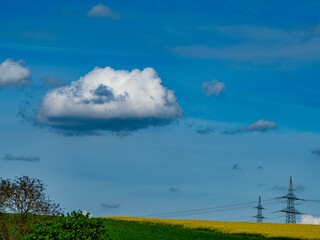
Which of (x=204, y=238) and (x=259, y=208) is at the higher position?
(x=259, y=208)

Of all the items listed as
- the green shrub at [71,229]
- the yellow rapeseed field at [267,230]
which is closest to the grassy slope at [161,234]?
the yellow rapeseed field at [267,230]

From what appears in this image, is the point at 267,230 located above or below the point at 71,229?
above

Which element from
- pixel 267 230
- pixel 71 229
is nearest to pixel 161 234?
pixel 267 230

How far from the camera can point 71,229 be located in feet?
79.9

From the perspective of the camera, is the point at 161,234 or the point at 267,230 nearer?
the point at 161,234

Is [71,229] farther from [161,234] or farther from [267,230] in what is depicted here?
[267,230]

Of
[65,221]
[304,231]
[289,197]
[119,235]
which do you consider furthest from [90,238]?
[289,197]

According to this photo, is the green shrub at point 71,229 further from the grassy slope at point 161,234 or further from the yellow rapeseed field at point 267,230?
the yellow rapeseed field at point 267,230

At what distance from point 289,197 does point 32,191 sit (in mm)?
55065

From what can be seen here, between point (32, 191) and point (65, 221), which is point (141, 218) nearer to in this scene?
point (32, 191)

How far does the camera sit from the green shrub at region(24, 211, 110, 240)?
23.6 m

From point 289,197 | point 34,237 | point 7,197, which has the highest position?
point 289,197

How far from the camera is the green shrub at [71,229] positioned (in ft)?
77.5

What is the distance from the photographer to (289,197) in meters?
78.0
